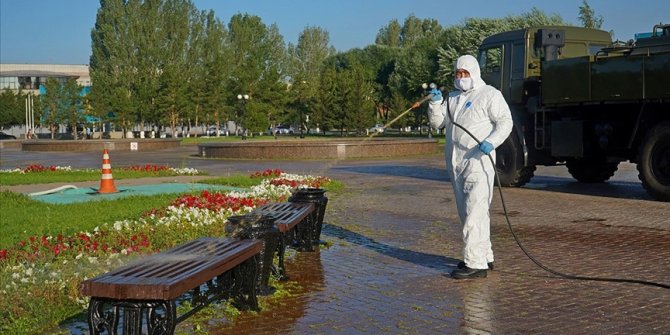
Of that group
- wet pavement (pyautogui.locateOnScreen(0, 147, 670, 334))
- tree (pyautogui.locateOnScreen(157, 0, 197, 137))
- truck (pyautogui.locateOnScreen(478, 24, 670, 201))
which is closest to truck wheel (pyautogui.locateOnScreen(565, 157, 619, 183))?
truck (pyautogui.locateOnScreen(478, 24, 670, 201))

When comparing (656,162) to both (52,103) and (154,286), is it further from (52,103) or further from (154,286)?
(52,103)

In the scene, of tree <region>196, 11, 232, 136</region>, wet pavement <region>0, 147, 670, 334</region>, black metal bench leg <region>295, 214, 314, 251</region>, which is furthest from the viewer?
tree <region>196, 11, 232, 136</region>

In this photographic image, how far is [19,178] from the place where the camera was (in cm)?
2055

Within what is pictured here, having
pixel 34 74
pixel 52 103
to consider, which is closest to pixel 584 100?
pixel 52 103

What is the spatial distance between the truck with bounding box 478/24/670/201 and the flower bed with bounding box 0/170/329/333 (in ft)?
19.5

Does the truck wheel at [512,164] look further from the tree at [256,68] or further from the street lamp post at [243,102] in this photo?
the street lamp post at [243,102]

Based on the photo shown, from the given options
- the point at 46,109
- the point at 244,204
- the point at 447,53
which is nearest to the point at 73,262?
the point at 244,204

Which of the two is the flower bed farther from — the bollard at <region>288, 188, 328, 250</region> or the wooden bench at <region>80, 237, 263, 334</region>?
the bollard at <region>288, 188, 328, 250</region>

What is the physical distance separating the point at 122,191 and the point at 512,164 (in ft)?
26.0

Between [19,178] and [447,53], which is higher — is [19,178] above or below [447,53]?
below

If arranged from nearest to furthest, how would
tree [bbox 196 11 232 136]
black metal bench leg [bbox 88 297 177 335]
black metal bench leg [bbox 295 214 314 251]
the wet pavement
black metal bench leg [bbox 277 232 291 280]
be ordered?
black metal bench leg [bbox 88 297 177 335]
the wet pavement
black metal bench leg [bbox 277 232 291 280]
black metal bench leg [bbox 295 214 314 251]
tree [bbox 196 11 232 136]

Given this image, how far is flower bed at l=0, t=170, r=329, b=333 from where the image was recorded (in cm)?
603

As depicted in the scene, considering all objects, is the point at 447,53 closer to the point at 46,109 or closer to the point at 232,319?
the point at 46,109

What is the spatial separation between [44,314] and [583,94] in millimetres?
11120
